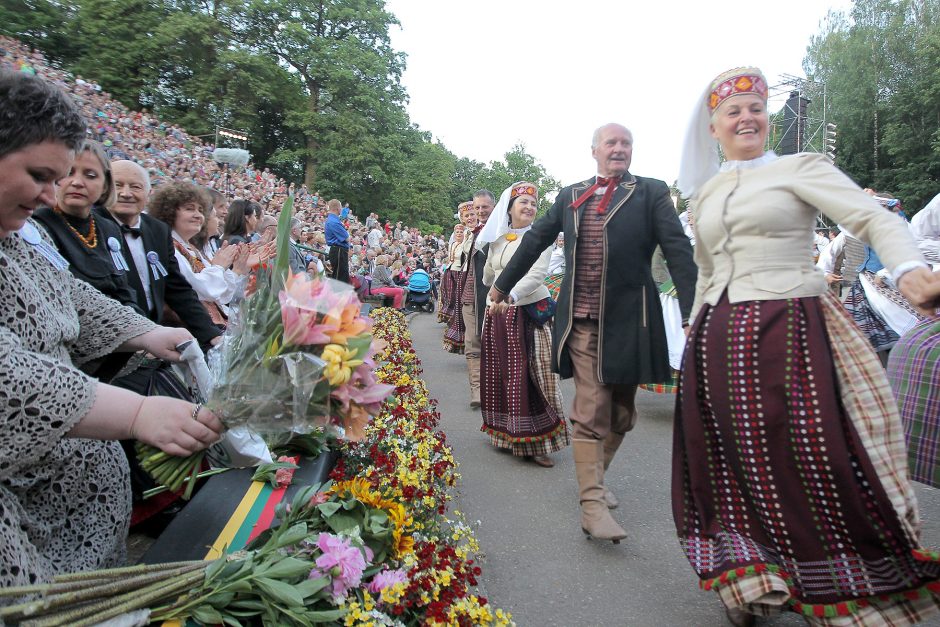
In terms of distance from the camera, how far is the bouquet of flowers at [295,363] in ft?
5.43

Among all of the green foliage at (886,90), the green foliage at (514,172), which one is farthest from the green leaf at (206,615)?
the green foliage at (514,172)

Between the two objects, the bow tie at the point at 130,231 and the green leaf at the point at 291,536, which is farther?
the bow tie at the point at 130,231

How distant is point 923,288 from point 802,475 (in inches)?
28.7

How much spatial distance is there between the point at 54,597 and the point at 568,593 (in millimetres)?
2097

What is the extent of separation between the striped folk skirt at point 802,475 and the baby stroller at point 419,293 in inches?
583

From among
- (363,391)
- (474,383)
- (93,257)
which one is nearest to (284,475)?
(363,391)

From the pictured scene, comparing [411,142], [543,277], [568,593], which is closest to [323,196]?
[411,142]

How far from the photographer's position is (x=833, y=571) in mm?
2127

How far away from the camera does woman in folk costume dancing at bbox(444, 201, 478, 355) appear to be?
8273mm

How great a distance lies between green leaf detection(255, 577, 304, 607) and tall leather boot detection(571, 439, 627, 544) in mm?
1999

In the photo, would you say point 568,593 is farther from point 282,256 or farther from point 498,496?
point 282,256

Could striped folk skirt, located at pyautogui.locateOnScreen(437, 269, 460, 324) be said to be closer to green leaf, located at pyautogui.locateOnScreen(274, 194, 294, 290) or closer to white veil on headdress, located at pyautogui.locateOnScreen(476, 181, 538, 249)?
white veil on headdress, located at pyautogui.locateOnScreen(476, 181, 538, 249)

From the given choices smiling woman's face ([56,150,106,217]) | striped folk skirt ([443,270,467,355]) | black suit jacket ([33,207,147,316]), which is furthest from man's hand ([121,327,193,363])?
striped folk skirt ([443,270,467,355])

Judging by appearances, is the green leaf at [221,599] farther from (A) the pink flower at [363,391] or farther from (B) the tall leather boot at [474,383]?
(B) the tall leather boot at [474,383]
